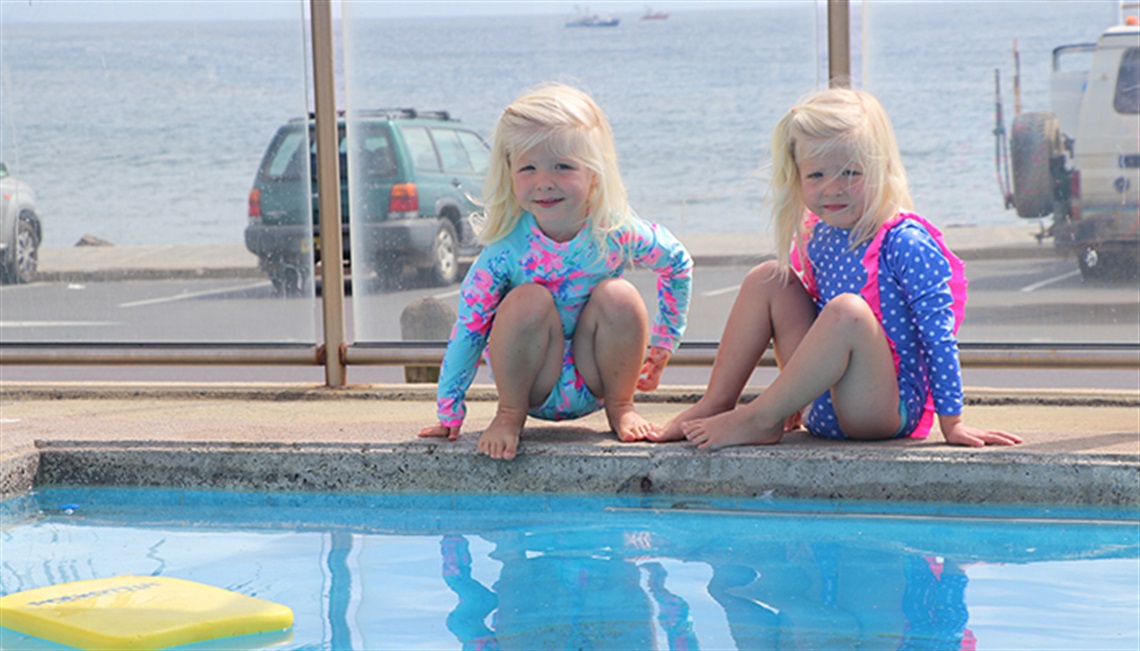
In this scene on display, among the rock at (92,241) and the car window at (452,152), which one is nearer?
the car window at (452,152)

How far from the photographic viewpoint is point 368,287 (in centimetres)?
594

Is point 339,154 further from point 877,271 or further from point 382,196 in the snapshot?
point 877,271

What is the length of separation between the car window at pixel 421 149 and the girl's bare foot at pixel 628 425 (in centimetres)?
178

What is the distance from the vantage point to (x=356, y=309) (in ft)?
19.5

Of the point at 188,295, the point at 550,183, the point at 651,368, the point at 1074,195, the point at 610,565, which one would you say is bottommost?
the point at 610,565

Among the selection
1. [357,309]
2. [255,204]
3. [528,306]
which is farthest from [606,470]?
[255,204]

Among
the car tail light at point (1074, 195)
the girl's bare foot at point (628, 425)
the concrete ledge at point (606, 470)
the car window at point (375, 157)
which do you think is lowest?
the concrete ledge at point (606, 470)

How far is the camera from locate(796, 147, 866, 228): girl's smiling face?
13.4 feet

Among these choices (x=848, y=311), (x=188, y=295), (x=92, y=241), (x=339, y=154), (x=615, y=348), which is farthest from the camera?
(x=92, y=241)

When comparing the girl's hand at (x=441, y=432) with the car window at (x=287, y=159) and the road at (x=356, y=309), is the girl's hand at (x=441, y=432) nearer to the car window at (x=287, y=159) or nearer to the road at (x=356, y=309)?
the road at (x=356, y=309)

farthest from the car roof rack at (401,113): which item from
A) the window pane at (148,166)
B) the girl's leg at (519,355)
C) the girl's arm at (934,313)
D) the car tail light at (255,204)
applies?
the girl's arm at (934,313)

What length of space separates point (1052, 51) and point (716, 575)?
9.54 feet

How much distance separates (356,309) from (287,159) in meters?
0.66

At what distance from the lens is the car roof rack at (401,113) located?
5.93m
